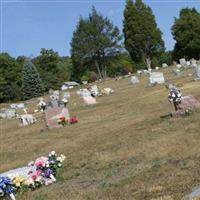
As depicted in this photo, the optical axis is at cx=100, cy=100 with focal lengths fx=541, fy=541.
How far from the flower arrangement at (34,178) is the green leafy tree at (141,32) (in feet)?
201

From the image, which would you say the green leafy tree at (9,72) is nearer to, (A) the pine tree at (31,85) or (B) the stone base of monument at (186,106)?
(A) the pine tree at (31,85)

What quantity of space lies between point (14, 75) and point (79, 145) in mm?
73182

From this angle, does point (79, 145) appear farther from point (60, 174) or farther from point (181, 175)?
point (181, 175)

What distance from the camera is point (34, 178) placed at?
42.0 ft

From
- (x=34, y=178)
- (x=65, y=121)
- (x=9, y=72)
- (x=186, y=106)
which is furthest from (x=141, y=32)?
(x=34, y=178)

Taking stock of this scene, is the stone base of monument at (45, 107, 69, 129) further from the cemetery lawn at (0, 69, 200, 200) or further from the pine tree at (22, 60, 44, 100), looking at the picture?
the pine tree at (22, 60, 44, 100)

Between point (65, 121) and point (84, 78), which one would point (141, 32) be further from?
point (65, 121)

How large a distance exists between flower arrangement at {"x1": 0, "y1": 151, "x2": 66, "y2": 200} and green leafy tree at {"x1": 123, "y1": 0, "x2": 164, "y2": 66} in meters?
61.4

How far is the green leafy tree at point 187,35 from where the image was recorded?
72.2 metres

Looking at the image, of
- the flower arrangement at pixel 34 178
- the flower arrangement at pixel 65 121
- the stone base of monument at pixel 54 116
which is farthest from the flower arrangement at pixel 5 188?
the flower arrangement at pixel 65 121

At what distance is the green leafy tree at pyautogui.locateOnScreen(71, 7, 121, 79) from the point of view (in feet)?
259

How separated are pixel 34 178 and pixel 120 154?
115 inches

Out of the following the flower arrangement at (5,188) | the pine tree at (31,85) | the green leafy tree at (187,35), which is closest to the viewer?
the flower arrangement at (5,188)

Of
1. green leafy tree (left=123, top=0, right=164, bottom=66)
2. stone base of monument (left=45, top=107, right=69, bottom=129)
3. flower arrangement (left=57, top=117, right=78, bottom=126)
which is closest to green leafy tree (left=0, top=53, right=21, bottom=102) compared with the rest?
green leafy tree (left=123, top=0, right=164, bottom=66)
